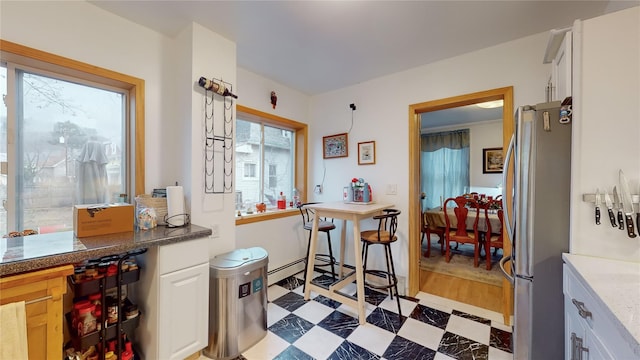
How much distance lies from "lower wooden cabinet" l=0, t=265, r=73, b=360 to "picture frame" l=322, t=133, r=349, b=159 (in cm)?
260

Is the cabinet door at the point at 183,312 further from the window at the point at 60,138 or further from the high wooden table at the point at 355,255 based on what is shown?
the high wooden table at the point at 355,255

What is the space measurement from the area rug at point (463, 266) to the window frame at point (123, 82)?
3.47 metres

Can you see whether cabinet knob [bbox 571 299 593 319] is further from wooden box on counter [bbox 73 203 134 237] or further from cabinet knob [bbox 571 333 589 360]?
wooden box on counter [bbox 73 203 134 237]

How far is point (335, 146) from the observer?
3.23 m

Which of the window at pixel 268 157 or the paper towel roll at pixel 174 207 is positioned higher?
the window at pixel 268 157

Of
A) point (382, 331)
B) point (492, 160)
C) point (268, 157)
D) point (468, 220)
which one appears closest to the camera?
point (382, 331)

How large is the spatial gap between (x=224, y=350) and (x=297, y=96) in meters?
2.82

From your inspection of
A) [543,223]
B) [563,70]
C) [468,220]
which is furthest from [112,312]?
[468,220]

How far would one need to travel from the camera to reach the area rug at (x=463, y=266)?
10.1ft

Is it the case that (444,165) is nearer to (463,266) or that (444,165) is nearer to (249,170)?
(463,266)

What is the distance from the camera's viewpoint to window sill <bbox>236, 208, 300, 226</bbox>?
2.59 metres

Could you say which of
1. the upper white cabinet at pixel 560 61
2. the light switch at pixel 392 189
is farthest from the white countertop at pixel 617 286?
the light switch at pixel 392 189

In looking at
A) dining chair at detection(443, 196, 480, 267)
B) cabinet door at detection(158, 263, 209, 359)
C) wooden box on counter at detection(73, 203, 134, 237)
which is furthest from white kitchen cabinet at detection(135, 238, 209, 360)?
dining chair at detection(443, 196, 480, 267)

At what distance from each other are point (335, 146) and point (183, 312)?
2.35 m
